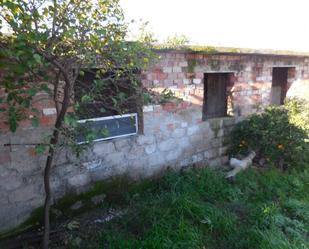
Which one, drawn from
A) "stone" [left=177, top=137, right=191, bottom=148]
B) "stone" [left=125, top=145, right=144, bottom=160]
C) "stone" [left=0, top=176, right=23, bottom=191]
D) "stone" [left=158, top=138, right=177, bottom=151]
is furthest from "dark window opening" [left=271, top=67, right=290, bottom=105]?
"stone" [left=0, top=176, right=23, bottom=191]

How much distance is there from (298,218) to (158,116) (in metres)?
2.53

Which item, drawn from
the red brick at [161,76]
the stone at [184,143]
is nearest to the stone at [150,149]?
the stone at [184,143]

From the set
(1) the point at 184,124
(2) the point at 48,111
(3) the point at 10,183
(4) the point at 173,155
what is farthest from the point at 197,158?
(3) the point at 10,183

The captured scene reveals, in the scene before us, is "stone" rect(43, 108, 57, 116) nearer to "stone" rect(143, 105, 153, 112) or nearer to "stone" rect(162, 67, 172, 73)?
"stone" rect(143, 105, 153, 112)

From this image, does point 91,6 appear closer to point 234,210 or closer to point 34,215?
point 34,215

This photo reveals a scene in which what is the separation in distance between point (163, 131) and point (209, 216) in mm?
1559

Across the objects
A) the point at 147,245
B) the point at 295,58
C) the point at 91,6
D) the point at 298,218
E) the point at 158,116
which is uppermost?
the point at 91,6

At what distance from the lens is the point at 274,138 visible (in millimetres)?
5512

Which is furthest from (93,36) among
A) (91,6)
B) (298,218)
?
(298,218)

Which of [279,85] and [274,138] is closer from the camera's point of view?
[274,138]

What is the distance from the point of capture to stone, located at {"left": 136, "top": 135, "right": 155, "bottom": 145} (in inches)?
167

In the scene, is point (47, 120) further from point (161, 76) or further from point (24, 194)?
point (161, 76)

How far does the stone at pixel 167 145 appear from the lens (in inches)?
179

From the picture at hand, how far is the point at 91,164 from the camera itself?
3.79 m
